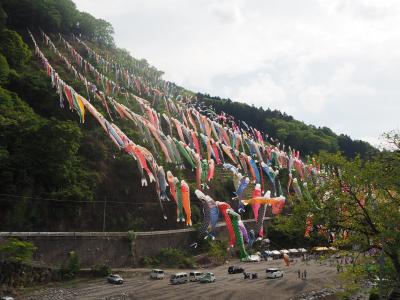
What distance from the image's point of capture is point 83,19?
100562 millimetres

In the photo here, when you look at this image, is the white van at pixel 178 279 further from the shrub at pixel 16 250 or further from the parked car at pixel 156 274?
the shrub at pixel 16 250

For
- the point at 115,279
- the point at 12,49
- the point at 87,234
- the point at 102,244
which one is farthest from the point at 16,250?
the point at 12,49

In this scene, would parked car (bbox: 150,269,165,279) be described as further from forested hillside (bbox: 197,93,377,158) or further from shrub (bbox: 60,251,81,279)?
forested hillside (bbox: 197,93,377,158)

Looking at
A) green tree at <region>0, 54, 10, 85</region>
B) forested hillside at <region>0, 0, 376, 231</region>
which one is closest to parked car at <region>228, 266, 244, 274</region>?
forested hillside at <region>0, 0, 376, 231</region>

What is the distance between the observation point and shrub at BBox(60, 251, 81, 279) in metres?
35.9

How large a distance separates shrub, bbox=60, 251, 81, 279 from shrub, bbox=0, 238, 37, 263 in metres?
3.77

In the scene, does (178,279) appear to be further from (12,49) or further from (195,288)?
(12,49)

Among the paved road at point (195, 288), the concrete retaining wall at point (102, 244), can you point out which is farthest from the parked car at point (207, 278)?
the concrete retaining wall at point (102, 244)

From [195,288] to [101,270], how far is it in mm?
8173

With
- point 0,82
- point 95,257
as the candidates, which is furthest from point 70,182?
point 0,82

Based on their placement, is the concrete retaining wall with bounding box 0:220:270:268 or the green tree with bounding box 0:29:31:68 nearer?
the concrete retaining wall with bounding box 0:220:270:268

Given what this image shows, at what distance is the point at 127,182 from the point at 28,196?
498 inches

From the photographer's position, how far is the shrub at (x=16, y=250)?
105ft

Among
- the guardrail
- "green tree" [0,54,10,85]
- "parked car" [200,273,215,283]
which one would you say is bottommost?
"parked car" [200,273,215,283]
